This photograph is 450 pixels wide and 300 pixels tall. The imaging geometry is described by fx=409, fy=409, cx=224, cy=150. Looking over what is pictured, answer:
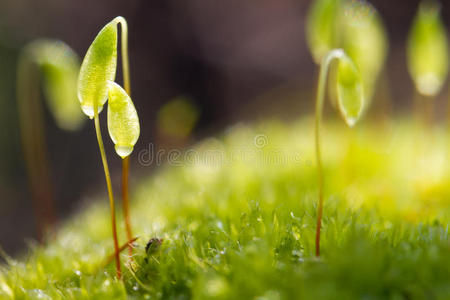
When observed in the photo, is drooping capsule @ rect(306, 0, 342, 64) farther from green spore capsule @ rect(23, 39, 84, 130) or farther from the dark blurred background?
the dark blurred background

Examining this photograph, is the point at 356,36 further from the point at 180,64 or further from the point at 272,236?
the point at 180,64

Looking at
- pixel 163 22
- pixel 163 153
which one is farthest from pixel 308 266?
pixel 163 22

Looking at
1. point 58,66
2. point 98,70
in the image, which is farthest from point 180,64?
point 98,70

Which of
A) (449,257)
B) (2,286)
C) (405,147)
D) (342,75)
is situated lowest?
(2,286)

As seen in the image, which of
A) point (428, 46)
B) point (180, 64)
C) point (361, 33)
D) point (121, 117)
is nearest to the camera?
point (121, 117)

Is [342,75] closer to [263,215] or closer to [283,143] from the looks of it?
[263,215]

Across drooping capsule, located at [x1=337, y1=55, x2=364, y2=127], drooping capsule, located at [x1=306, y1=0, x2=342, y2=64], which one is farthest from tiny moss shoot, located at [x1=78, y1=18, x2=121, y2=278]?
drooping capsule, located at [x1=306, y1=0, x2=342, y2=64]
